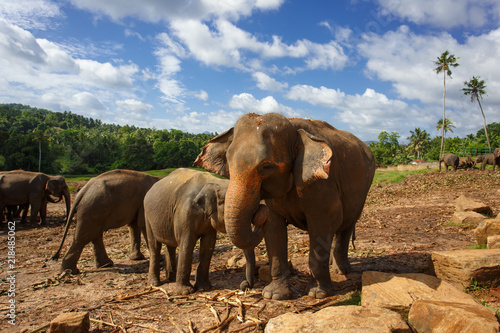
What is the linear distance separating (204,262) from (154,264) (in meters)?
1.30

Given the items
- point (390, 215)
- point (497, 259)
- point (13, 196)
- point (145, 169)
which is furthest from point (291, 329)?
point (145, 169)

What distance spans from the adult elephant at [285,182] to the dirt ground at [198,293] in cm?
68

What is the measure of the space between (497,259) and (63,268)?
8.50 meters

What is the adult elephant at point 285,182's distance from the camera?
418 cm

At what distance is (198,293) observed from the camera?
573 centimetres

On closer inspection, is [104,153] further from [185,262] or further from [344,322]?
[344,322]

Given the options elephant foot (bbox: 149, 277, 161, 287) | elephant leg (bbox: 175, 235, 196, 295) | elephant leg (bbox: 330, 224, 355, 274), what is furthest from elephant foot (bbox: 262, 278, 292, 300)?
elephant foot (bbox: 149, 277, 161, 287)

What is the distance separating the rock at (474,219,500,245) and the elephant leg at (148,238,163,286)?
663cm

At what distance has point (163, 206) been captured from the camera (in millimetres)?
6402

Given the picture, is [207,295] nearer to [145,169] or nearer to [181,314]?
[181,314]

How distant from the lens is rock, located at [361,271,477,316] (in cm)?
416

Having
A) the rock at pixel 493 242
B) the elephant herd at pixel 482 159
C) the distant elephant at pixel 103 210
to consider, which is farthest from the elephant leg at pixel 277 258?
the elephant herd at pixel 482 159

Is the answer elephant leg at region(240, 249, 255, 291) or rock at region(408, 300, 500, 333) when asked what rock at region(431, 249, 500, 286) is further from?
elephant leg at region(240, 249, 255, 291)

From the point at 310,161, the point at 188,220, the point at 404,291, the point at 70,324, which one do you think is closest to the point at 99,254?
the point at 188,220
